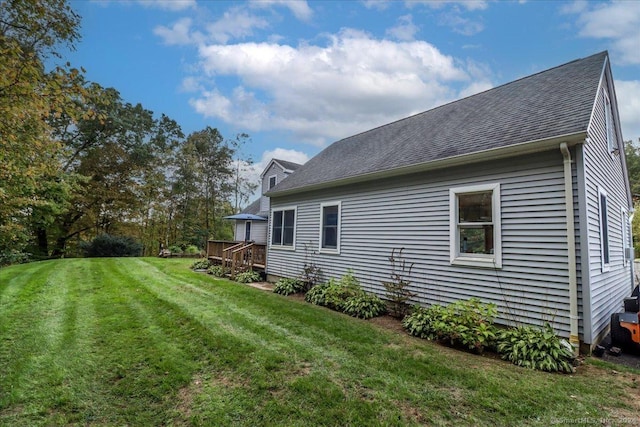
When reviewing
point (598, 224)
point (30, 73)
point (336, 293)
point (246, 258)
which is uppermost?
point (30, 73)

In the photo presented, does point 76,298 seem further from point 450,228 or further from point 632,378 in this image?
point 632,378

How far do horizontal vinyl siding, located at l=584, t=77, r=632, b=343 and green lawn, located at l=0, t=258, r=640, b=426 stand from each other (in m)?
1.39

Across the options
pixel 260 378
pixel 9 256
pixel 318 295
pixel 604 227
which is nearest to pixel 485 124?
pixel 604 227

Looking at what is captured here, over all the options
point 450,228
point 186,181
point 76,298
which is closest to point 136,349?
point 76,298

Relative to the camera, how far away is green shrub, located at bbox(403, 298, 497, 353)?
4363 mm

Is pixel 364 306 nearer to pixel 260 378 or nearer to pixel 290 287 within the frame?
pixel 290 287

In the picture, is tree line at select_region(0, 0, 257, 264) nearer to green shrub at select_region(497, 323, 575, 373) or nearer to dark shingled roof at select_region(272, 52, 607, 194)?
dark shingled roof at select_region(272, 52, 607, 194)

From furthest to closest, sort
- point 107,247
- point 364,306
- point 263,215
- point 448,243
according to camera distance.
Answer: point 107,247 < point 263,215 < point 364,306 < point 448,243

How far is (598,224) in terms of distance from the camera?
4.84 m

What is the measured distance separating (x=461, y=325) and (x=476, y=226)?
176 centimetres

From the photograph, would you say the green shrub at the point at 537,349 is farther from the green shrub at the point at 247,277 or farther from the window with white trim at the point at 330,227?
the green shrub at the point at 247,277

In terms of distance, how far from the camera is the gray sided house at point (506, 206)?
427cm

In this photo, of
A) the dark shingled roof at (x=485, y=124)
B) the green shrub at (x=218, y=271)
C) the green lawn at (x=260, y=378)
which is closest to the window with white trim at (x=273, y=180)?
the green shrub at (x=218, y=271)

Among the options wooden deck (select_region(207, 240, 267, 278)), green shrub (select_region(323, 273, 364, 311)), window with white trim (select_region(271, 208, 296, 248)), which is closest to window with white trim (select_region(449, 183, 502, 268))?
green shrub (select_region(323, 273, 364, 311))
